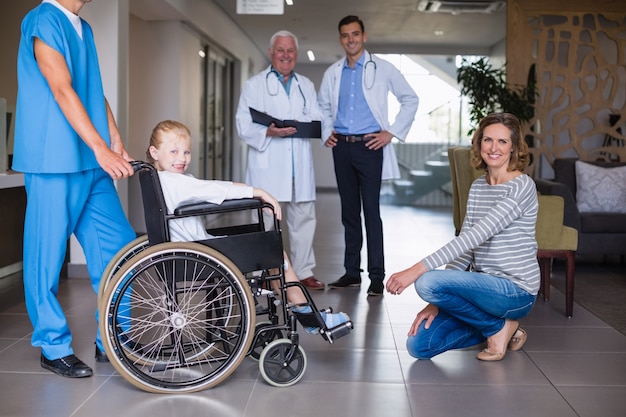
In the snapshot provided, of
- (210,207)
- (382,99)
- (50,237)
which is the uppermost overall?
(382,99)

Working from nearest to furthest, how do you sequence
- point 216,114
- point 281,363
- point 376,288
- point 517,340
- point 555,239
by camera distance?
point 281,363, point 517,340, point 555,239, point 376,288, point 216,114

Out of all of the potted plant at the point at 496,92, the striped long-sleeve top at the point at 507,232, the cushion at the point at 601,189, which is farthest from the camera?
the potted plant at the point at 496,92

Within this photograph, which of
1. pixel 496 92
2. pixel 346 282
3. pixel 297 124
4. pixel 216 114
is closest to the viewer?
pixel 297 124

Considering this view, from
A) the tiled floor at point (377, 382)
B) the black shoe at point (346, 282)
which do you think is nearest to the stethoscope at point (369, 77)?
Result: the black shoe at point (346, 282)

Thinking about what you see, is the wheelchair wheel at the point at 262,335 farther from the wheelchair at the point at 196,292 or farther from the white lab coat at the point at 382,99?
the white lab coat at the point at 382,99

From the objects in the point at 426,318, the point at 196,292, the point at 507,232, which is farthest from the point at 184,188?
the point at 507,232

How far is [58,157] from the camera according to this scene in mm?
2652

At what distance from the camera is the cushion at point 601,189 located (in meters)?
5.69

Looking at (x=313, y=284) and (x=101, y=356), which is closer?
(x=101, y=356)

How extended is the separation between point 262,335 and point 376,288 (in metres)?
1.68

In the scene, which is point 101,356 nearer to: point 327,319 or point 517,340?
point 327,319

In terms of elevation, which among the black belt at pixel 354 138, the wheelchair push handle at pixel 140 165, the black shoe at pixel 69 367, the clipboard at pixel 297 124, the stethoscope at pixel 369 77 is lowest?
the black shoe at pixel 69 367

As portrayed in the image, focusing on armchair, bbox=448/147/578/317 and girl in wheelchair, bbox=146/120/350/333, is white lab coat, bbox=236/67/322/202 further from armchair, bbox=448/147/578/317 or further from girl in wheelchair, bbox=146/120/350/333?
girl in wheelchair, bbox=146/120/350/333

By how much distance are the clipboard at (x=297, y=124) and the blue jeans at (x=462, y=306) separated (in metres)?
1.73
